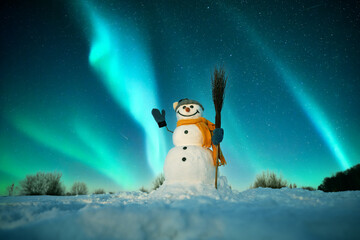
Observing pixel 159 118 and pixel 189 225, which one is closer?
pixel 189 225

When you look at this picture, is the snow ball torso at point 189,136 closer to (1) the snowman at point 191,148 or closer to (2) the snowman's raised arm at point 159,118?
(1) the snowman at point 191,148

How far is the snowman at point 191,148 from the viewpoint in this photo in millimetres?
4160

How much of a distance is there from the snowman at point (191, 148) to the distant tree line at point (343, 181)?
183 inches

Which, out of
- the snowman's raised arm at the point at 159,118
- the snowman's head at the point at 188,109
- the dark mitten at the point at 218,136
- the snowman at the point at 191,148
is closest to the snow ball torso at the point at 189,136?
the snowman at the point at 191,148

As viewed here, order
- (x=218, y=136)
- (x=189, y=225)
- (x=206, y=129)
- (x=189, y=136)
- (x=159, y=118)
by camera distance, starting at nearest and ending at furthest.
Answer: (x=189, y=225) → (x=218, y=136) → (x=189, y=136) → (x=206, y=129) → (x=159, y=118)

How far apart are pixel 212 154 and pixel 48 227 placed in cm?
351

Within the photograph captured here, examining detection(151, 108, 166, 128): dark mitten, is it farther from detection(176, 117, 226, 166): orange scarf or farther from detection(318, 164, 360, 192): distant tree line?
detection(318, 164, 360, 192): distant tree line

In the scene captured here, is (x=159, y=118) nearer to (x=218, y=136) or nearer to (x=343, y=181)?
(x=218, y=136)

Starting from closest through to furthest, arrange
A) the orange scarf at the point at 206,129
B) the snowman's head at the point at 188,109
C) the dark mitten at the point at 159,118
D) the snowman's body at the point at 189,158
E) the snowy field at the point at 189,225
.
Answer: the snowy field at the point at 189,225, the snowman's body at the point at 189,158, the orange scarf at the point at 206,129, the snowman's head at the point at 188,109, the dark mitten at the point at 159,118

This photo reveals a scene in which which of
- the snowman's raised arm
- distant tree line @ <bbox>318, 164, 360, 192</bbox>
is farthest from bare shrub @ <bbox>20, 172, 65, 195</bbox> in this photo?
distant tree line @ <bbox>318, 164, 360, 192</bbox>

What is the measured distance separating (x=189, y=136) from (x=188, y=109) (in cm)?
73

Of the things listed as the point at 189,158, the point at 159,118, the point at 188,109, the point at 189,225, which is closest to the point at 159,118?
the point at 159,118

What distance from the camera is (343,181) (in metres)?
6.52

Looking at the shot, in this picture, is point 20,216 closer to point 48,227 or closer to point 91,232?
point 48,227
